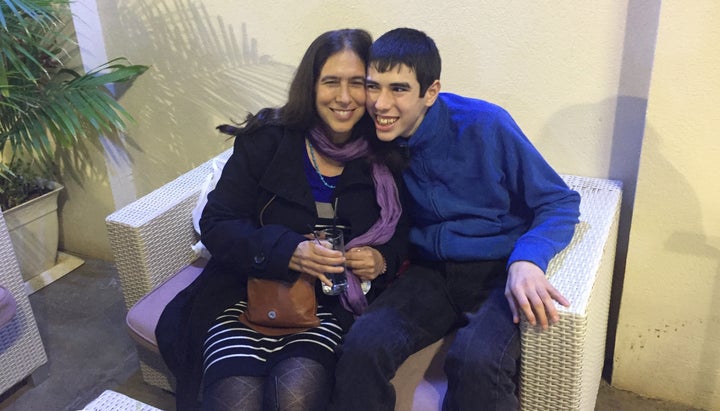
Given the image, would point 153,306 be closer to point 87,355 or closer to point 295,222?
point 295,222

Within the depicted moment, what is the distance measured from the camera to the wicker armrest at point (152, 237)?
6.43 feet

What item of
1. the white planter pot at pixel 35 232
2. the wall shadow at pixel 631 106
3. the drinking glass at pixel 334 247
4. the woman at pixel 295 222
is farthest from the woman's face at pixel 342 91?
the white planter pot at pixel 35 232

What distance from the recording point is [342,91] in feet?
5.54

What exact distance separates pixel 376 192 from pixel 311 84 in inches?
13.5

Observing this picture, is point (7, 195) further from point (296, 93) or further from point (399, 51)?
point (399, 51)

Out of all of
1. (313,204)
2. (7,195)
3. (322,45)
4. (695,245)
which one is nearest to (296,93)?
(322,45)

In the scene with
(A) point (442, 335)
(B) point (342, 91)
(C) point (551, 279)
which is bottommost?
(A) point (442, 335)

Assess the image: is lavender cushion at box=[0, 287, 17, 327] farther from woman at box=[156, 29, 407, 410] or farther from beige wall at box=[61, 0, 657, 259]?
beige wall at box=[61, 0, 657, 259]

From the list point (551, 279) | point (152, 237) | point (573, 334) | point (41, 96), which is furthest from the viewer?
point (41, 96)

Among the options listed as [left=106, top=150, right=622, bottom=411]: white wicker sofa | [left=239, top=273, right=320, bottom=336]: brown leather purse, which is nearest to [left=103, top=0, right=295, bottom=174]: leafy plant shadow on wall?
[left=106, top=150, right=622, bottom=411]: white wicker sofa

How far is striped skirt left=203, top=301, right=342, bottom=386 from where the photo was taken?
154 centimetres

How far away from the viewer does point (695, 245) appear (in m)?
1.82

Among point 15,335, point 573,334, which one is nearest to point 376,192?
point 573,334

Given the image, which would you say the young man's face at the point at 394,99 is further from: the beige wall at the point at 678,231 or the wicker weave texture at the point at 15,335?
the wicker weave texture at the point at 15,335
